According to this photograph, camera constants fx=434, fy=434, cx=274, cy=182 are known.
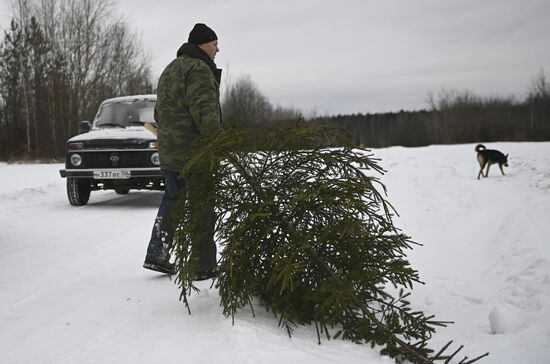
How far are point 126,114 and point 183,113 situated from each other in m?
5.85

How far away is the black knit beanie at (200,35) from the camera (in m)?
3.43

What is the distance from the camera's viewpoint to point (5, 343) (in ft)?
8.21

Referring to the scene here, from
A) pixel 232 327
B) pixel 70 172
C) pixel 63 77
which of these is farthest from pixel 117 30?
pixel 232 327

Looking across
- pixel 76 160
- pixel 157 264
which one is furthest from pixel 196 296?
pixel 76 160

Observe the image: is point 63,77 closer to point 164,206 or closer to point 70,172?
point 70,172

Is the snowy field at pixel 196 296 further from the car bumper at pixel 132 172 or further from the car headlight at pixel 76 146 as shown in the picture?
the car headlight at pixel 76 146

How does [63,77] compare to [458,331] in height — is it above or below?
above

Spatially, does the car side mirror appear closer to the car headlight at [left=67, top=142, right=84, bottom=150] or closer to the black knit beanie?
the car headlight at [left=67, top=142, right=84, bottom=150]

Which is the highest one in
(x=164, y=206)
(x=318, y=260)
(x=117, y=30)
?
(x=117, y=30)

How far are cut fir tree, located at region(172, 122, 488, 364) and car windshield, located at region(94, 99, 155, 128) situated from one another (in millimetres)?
6287

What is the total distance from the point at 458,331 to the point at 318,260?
4.22 ft

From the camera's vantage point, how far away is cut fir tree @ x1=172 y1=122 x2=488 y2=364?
250 centimetres

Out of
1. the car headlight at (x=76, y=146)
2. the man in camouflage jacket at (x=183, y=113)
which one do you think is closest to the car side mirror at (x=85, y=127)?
the car headlight at (x=76, y=146)

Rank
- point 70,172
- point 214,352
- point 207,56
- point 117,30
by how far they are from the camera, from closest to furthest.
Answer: point 214,352, point 207,56, point 70,172, point 117,30
